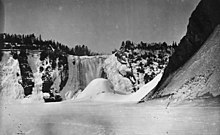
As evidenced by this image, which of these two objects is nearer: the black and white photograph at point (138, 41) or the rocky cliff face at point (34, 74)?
the black and white photograph at point (138, 41)

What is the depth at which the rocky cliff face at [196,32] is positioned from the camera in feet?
6.87

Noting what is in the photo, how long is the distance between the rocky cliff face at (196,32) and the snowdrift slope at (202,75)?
0.38 ft

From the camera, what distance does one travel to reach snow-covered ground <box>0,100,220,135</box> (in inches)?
64.4

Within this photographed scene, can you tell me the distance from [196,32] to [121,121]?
1113 mm

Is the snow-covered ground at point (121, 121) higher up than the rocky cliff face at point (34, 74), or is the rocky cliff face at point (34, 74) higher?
the rocky cliff face at point (34, 74)

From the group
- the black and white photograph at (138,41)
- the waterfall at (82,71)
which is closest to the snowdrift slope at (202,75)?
the black and white photograph at (138,41)

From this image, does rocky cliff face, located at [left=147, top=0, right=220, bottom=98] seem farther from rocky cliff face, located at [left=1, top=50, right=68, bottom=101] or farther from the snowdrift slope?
rocky cliff face, located at [left=1, top=50, right=68, bottom=101]

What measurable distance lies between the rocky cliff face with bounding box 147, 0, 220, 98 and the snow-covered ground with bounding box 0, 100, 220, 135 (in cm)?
51

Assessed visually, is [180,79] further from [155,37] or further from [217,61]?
[155,37]

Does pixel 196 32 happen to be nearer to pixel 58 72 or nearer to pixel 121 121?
pixel 121 121

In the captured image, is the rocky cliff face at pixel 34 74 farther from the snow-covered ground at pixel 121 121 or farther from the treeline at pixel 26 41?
the snow-covered ground at pixel 121 121

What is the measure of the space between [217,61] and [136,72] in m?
2.60

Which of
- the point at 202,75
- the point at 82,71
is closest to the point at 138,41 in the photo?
the point at 202,75

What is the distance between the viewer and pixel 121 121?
1889 mm
